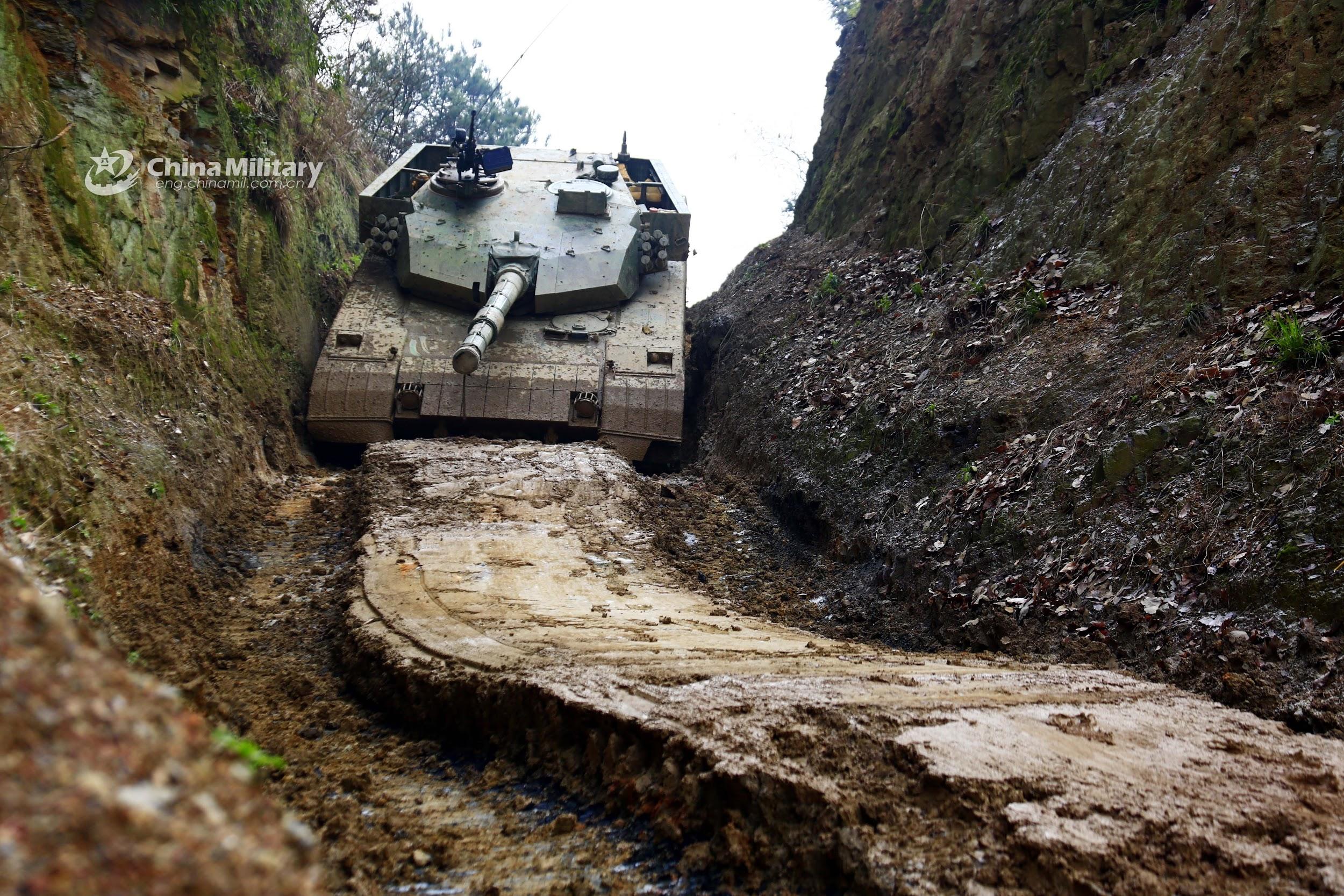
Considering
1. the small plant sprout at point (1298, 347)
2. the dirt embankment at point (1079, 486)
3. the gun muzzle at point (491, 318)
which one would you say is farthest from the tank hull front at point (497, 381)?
the small plant sprout at point (1298, 347)

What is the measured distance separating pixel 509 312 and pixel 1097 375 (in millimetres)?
6803

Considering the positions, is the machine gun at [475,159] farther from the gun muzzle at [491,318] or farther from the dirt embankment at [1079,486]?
the dirt embankment at [1079,486]

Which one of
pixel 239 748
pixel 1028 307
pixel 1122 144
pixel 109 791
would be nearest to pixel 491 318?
pixel 1028 307

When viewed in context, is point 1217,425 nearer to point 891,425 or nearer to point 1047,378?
point 1047,378

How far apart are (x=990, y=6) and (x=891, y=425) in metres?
5.90

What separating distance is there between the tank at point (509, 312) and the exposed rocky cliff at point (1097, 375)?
1.29 metres

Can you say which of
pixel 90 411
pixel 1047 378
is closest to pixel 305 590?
pixel 90 411

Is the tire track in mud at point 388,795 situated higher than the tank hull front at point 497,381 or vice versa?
the tank hull front at point 497,381

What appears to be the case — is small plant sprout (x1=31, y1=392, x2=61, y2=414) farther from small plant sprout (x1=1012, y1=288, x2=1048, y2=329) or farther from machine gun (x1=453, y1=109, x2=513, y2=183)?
machine gun (x1=453, y1=109, x2=513, y2=183)

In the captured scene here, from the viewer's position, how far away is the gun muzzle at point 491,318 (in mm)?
9273

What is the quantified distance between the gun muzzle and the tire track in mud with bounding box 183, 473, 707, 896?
440cm

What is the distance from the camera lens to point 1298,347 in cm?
443

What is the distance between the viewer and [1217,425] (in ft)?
14.7

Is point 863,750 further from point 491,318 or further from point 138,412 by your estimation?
point 491,318
